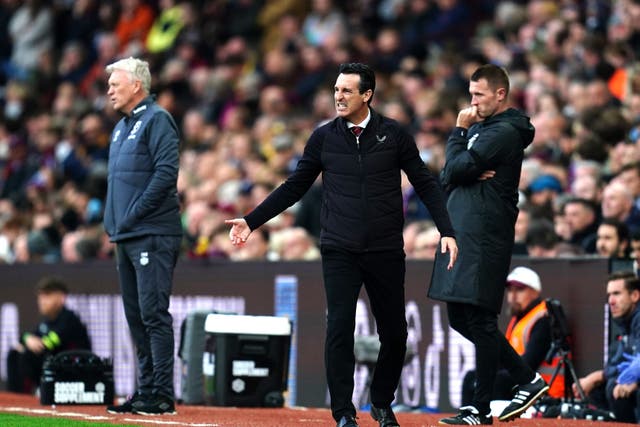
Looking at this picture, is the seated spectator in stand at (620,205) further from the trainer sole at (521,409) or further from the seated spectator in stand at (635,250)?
the trainer sole at (521,409)

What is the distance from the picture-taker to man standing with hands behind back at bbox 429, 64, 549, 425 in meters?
10.4

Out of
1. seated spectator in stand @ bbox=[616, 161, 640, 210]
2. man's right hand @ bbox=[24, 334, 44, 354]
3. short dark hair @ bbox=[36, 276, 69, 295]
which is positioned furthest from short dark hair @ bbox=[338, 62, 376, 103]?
man's right hand @ bbox=[24, 334, 44, 354]

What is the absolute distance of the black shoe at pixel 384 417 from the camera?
9898 millimetres

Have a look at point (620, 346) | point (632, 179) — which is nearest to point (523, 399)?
point (620, 346)

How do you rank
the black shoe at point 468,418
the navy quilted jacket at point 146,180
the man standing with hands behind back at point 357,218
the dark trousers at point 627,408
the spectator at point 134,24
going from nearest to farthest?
the man standing with hands behind back at point 357,218 → the black shoe at point 468,418 → the navy quilted jacket at point 146,180 → the dark trousers at point 627,408 → the spectator at point 134,24

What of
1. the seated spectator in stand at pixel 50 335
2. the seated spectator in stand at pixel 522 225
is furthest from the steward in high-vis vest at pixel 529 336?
the seated spectator in stand at pixel 50 335

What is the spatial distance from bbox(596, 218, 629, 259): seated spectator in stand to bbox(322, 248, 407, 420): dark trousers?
142 inches

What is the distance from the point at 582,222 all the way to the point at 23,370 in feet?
20.9

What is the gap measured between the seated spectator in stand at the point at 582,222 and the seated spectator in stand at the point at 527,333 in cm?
109

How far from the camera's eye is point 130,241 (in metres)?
11.7

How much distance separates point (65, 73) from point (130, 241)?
15352 mm

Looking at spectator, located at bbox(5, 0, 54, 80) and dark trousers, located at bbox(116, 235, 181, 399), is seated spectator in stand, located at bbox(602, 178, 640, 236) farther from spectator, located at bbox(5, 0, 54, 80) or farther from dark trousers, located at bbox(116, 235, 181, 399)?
spectator, located at bbox(5, 0, 54, 80)

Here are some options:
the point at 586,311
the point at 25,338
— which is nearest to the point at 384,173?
the point at 586,311

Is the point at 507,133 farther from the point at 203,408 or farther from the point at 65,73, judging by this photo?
the point at 65,73
